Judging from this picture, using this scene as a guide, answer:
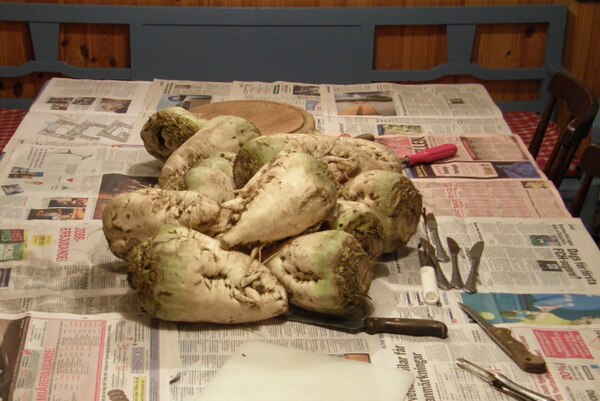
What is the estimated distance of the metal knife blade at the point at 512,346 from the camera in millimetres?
1306

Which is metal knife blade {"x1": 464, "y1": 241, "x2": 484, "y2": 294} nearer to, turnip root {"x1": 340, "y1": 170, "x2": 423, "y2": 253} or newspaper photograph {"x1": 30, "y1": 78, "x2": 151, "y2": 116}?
turnip root {"x1": 340, "y1": 170, "x2": 423, "y2": 253}

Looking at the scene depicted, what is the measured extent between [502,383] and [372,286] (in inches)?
13.9

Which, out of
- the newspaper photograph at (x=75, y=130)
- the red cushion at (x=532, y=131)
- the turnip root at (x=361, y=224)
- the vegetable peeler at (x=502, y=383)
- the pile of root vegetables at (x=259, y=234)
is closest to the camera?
the vegetable peeler at (x=502, y=383)

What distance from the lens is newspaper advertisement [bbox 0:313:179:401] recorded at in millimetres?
1250

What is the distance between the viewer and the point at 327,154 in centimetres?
171

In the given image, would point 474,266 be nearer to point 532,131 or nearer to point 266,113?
point 266,113

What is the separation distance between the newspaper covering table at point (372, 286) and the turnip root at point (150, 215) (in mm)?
96

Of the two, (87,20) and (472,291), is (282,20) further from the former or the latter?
(472,291)

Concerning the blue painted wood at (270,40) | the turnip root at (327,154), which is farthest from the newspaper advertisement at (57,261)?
the blue painted wood at (270,40)

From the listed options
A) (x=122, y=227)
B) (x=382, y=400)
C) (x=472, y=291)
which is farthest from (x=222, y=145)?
(x=382, y=400)

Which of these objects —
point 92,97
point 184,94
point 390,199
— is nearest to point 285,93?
point 184,94

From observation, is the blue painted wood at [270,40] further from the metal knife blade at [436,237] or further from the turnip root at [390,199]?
the turnip root at [390,199]

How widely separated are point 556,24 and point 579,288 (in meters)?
1.62

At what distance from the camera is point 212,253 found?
137 centimetres
